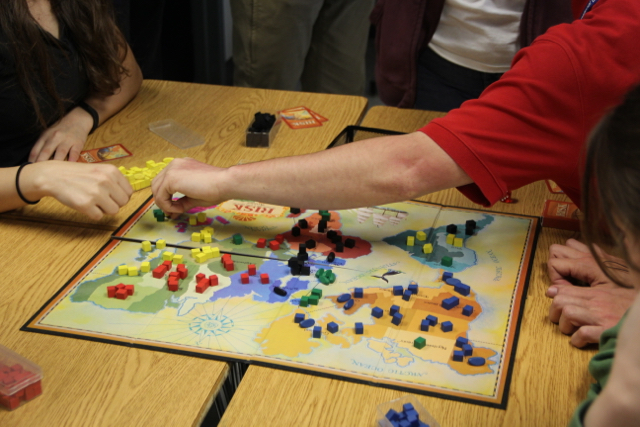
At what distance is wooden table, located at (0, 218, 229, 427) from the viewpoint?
0.87 meters

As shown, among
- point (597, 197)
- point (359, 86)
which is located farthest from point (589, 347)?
point (359, 86)

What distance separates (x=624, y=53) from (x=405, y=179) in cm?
42

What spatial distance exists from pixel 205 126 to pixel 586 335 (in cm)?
116

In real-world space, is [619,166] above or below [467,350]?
above

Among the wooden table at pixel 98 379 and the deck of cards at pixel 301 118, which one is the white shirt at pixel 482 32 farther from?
the wooden table at pixel 98 379

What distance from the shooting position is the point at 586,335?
986mm

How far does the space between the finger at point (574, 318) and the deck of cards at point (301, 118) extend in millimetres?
957

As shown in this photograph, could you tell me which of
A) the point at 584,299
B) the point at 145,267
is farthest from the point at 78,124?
the point at 584,299

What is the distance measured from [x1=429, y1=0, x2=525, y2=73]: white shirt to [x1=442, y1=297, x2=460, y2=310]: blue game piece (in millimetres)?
971

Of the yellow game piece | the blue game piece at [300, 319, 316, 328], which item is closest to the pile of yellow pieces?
the yellow game piece

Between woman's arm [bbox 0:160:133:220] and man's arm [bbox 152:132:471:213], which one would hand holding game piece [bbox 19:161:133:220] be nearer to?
woman's arm [bbox 0:160:133:220]

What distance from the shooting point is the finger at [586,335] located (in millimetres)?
980

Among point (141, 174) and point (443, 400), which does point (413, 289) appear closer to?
Answer: point (443, 400)

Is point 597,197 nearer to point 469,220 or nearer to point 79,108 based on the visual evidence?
point 469,220
